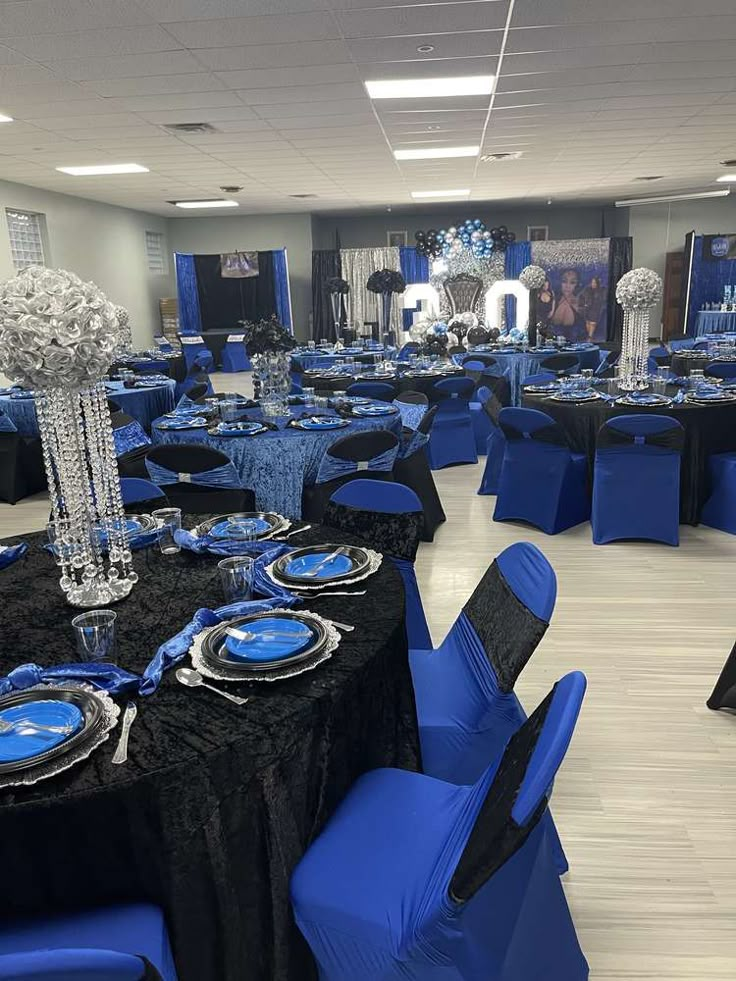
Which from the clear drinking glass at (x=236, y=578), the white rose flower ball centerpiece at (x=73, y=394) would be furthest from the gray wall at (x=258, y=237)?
the clear drinking glass at (x=236, y=578)

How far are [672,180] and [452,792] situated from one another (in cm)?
1319

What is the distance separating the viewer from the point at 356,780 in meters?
1.78

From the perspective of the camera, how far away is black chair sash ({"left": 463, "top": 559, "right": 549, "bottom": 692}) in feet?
6.44

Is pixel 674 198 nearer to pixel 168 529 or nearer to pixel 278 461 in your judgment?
pixel 278 461

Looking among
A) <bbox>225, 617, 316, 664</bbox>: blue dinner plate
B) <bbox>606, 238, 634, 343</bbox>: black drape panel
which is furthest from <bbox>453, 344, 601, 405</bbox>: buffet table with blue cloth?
<bbox>225, 617, 316, 664</bbox>: blue dinner plate

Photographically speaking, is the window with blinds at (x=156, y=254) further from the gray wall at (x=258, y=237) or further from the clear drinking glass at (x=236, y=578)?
the clear drinking glass at (x=236, y=578)

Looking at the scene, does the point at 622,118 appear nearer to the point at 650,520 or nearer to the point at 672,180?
the point at 650,520

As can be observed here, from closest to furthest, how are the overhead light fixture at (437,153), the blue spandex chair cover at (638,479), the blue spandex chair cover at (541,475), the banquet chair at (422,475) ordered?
the blue spandex chair cover at (638,479), the banquet chair at (422,475), the blue spandex chair cover at (541,475), the overhead light fixture at (437,153)

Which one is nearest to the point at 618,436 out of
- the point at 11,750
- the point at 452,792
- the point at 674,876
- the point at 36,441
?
the point at 674,876

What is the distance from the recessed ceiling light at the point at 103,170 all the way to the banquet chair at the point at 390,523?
831cm

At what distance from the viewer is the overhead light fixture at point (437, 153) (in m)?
8.84

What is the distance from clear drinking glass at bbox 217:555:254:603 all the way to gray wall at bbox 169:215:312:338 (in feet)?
49.6

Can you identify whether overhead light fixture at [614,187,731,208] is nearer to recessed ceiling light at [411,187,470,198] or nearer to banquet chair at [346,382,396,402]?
recessed ceiling light at [411,187,470,198]

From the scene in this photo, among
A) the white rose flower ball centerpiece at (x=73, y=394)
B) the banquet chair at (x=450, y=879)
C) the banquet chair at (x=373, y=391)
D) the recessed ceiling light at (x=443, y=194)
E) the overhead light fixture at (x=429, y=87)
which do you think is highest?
the recessed ceiling light at (x=443, y=194)
